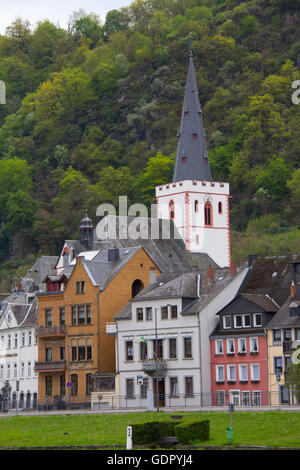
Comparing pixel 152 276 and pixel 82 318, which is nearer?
pixel 82 318

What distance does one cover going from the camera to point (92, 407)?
315ft

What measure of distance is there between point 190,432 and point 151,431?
7.10 feet

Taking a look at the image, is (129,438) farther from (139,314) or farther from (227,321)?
(139,314)

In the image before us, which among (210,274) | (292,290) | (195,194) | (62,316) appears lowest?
(292,290)

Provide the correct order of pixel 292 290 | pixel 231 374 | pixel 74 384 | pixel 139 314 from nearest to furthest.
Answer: pixel 231 374 → pixel 292 290 → pixel 139 314 → pixel 74 384

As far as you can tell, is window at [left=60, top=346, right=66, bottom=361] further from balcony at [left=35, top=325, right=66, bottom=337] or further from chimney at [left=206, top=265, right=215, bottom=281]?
chimney at [left=206, top=265, right=215, bottom=281]

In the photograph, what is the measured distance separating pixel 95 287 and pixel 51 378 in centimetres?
949

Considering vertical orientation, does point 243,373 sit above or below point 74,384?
below

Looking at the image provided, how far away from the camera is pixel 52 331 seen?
105 metres

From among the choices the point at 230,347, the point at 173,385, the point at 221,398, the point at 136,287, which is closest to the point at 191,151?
the point at 136,287

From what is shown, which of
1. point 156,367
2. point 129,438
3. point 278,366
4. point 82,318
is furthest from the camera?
point 82,318

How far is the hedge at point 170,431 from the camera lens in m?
58.4

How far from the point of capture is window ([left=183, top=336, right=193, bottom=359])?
9412 centimetres

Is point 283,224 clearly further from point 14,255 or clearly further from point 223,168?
point 14,255
